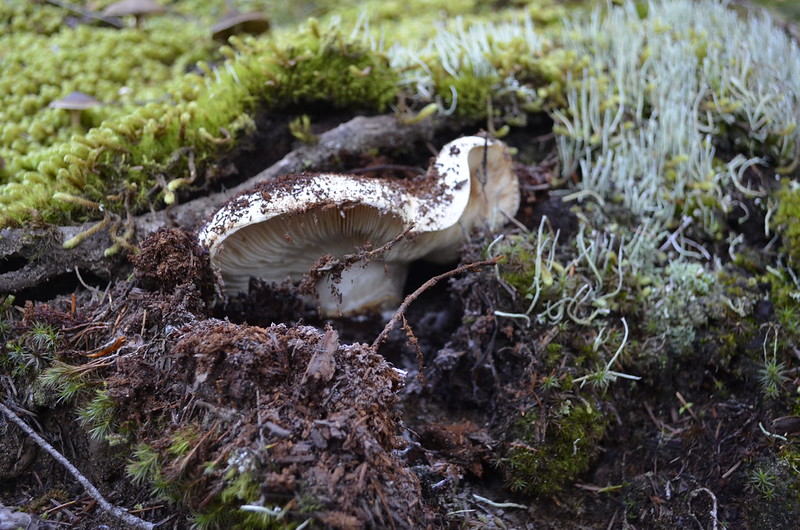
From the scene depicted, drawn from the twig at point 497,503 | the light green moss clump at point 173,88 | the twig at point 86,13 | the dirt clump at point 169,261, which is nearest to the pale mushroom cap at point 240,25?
the light green moss clump at point 173,88

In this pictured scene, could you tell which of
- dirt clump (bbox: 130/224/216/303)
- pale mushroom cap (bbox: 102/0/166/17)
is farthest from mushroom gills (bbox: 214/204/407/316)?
pale mushroom cap (bbox: 102/0/166/17)

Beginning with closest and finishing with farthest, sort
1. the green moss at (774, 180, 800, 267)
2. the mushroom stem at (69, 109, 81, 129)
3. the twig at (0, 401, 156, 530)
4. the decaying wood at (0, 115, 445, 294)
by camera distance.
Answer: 1. the twig at (0, 401, 156, 530)
2. the decaying wood at (0, 115, 445, 294)
3. the green moss at (774, 180, 800, 267)
4. the mushroom stem at (69, 109, 81, 129)

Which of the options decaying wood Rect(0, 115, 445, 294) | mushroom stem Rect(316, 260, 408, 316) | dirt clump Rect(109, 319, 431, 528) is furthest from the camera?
mushroom stem Rect(316, 260, 408, 316)

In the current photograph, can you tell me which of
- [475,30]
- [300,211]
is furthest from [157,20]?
[300,211]

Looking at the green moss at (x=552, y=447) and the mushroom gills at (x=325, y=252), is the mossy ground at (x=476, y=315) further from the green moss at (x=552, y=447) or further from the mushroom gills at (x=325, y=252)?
the mushroom gills at (x=325, y=252)

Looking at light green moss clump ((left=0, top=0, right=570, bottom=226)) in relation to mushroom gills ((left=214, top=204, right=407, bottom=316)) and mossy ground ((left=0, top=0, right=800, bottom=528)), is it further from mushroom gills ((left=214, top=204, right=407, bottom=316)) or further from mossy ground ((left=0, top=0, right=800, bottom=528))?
mushroom gills ((left=214, top=204, right=407, bottom=316))

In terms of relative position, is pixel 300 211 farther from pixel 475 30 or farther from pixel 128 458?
pixel 475 30
